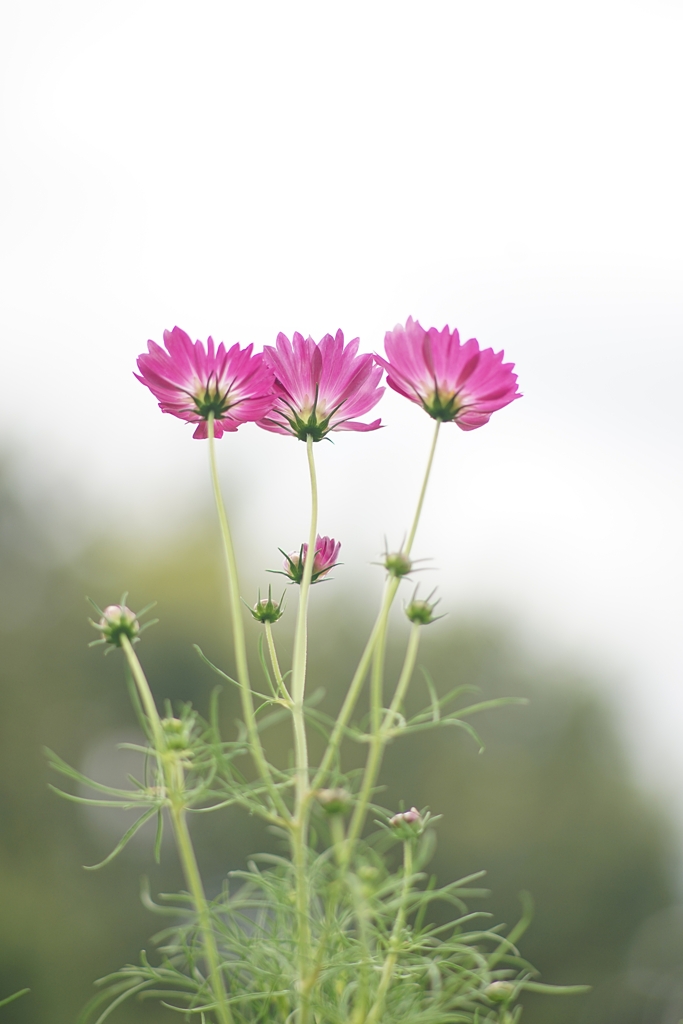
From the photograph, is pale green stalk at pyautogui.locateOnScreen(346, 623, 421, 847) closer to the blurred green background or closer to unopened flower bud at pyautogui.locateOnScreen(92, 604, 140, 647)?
unopened flower bud at pyautogui.locateOnScreen(92, 604, 140, 647)

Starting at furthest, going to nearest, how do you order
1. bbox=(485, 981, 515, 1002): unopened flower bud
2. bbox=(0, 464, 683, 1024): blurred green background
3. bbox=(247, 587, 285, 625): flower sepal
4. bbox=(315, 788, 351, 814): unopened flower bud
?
1. bbox=(0, 464, 683, 1024): blurred green background
2. bbox=(247, 587, 285, 625): flower sepal
3. bbox=(485, 981, 515, 1002): unopened flower bud
4. bbox=(315, 788, 351, 814): unopened flower bud

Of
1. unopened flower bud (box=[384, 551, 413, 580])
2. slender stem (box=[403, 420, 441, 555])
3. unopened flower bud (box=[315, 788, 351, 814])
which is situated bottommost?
unopened flower bud (box=[315, 788, 351, 814])

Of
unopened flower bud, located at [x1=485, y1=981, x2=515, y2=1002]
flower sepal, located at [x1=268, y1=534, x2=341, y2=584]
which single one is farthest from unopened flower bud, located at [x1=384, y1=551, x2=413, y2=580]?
unopened flower bud, located at [x1=485, y1=981, x2=515, y2=1002]

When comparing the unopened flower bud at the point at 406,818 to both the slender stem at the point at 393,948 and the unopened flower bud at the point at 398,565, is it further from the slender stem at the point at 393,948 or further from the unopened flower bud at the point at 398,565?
the unopened flower bud at the point at 398,565

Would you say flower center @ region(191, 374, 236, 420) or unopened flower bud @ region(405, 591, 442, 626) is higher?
flower center @ region(191, 374, 236, 420)

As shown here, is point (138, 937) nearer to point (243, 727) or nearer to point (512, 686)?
A: point (512, 686)
